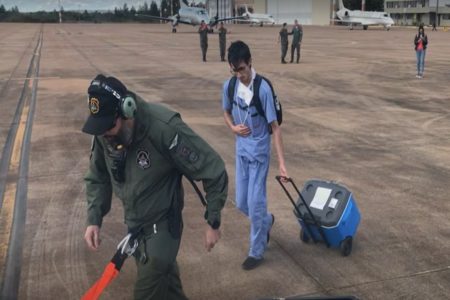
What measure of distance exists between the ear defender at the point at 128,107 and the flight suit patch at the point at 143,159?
0.22 m

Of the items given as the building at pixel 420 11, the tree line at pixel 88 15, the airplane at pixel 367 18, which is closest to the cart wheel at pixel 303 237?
the airplane at pixel 367 18

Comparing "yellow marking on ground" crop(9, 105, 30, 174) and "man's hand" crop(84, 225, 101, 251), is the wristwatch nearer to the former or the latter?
"man's hand" crop(84, 225, 101, 251)

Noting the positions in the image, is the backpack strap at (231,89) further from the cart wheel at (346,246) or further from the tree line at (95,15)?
the tree line at (95,15)

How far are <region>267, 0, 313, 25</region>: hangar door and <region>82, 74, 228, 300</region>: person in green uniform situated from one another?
344 ft

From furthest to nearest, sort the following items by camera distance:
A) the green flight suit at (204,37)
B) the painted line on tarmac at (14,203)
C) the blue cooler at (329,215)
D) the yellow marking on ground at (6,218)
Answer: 1. the green flight suit at (204,37)
2. the yellow marking on ground at (6,218)
3. the blue cooler at (329,215)
4. the painted line on tarmac at (14,203)

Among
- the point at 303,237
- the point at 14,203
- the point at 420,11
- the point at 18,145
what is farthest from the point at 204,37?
the point at 420,11

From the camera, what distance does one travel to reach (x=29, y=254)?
5223mm

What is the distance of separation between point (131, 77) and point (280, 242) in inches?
601

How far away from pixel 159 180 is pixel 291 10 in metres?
109

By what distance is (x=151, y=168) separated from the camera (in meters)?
2.85

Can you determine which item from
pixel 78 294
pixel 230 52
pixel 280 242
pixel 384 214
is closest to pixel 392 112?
pixel 384 214

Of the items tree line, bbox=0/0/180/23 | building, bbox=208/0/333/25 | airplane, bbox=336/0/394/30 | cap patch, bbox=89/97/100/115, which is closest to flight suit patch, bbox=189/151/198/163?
cap patch, bbox=89/97/100/115

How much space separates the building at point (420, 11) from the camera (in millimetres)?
103688

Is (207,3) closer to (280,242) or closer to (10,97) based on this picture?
(10,97)
